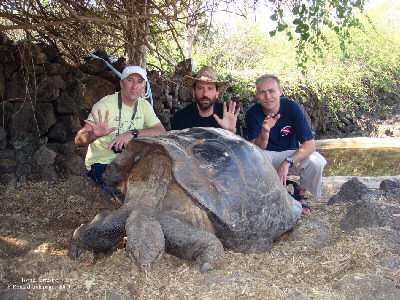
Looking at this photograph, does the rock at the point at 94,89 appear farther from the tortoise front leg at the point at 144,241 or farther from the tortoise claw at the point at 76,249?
the tortoise front leg at the point at 144,241

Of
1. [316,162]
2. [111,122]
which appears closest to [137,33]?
[111,122]

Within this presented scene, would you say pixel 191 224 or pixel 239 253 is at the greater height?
pixel 191 224

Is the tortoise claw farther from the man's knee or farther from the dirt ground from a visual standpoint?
the man's knee

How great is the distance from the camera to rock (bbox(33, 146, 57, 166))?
4402 millimetres

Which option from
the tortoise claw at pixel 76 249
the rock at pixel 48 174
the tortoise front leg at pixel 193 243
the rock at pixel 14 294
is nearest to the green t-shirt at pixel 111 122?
the rock at pixel 48 174

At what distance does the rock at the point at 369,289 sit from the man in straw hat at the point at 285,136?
153 centimetres

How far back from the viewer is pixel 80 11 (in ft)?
12.5

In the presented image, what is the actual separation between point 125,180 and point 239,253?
3.21ft

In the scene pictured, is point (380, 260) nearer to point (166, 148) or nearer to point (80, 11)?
point (166, 148)

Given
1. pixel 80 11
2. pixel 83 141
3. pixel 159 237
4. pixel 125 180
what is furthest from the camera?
pixel 80 11

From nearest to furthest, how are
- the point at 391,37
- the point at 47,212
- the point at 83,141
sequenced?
the point at 83,141, the point at 47,212, the point at 391,37

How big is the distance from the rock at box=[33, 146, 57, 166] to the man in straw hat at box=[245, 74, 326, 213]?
223 centimetres

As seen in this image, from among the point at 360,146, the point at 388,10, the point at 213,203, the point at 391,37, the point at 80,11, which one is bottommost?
the point at 360,146

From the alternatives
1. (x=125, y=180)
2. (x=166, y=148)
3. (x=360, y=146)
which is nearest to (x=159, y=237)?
(x=166, y=148)
